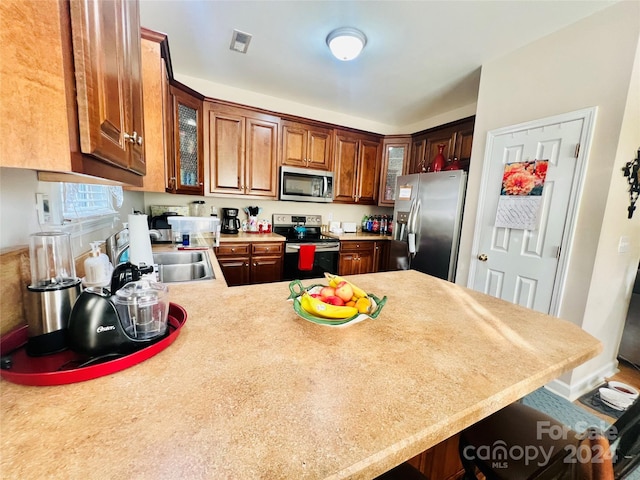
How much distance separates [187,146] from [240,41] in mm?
1102

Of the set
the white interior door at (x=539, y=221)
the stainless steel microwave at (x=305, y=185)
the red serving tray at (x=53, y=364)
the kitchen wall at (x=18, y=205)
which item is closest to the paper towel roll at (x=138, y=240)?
the kitchen wall at (x=18, y=205)

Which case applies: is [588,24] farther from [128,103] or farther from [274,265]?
[274,265]

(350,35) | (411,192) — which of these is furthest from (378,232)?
(350,35)

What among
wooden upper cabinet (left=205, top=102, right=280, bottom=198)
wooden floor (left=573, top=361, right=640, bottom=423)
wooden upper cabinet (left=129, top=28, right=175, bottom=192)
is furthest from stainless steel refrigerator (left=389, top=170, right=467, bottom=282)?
wooden upper cabinet (left=129, top=28, right=175, bottom=192)

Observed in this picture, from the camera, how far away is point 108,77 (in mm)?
602

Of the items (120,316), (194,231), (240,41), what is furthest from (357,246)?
(120,316)

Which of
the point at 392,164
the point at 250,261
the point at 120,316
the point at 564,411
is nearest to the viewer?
the point at 120,316

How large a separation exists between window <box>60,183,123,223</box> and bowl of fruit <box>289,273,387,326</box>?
3.13 ft

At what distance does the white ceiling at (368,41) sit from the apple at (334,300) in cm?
191

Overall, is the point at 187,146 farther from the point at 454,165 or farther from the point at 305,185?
the point at 454,165

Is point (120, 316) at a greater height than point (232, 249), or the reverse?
point (120, 316)

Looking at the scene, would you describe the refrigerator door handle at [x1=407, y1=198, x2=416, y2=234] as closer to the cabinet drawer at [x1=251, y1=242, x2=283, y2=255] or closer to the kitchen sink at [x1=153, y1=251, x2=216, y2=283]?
the cabinet drawer at [x1=251, y1=242, x2=283, y2=255]

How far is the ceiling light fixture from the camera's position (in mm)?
1897

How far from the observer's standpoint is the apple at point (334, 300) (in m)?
0.93
